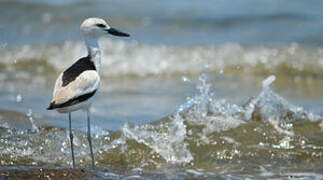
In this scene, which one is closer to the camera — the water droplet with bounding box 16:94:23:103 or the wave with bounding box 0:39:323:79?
the water droplet with bounding box 16:94:23:103

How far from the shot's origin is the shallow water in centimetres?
621

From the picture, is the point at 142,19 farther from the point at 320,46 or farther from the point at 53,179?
the point at 53,179

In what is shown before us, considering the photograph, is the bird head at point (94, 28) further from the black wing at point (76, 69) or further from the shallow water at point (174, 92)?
the shallow water at point (174, 92)

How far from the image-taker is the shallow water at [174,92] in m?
6.21

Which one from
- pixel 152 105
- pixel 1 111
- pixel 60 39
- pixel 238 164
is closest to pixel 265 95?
pixel 238 164

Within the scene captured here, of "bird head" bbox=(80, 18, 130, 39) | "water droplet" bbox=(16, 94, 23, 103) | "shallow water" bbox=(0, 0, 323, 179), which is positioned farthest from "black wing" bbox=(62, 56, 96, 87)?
"water droplet" bbox=(16, 94, 23, 103)

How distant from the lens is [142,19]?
1495 cm

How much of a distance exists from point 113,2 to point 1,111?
857 centimetres

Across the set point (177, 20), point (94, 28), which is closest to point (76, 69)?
point (94, 28)

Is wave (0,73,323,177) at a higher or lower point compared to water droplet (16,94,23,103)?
lower

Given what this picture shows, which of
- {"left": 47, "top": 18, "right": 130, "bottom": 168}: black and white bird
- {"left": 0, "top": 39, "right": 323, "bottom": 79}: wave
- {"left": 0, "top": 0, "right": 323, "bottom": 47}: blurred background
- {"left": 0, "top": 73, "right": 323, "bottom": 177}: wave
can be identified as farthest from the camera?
{"left": 0, "top": 0, "right": 323, "bottom": 47}: blurred background

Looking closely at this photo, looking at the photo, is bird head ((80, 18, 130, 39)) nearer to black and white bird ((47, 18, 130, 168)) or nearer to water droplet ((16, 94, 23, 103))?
black and white bird ((47, 18, 130, 168))

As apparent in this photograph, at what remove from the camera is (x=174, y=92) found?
399 inches

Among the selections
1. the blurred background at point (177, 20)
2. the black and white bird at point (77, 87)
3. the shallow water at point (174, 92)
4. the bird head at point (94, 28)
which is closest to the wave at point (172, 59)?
the shallow water at point (174, 92)
